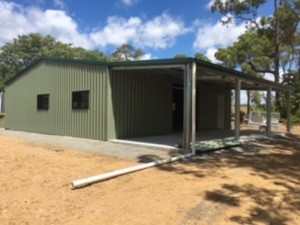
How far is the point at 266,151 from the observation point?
36.8 feet

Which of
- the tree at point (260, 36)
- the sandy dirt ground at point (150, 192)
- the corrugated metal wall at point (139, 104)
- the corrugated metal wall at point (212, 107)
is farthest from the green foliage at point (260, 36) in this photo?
the sandy dirt ground at point (150, 192)

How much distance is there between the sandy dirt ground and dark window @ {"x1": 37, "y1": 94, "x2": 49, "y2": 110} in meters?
6.37

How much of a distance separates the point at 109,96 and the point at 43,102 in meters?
4.64

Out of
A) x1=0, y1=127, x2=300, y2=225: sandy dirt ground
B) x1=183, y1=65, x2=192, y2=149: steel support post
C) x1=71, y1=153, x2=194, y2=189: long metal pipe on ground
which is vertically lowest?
x1=0, y1=127, x2=300, y2=225: sandy dirt ground

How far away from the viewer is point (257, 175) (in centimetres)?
735

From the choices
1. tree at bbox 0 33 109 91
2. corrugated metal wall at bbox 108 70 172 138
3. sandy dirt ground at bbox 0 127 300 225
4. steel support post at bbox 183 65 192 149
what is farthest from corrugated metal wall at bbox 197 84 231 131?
tree at bbox 0 33 109 91

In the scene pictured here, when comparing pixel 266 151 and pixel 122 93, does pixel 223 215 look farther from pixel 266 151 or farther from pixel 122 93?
pixel 122 93

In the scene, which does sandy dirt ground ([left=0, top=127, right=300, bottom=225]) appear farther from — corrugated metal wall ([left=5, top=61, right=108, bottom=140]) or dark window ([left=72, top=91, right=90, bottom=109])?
dark window ([left=72, top=91, right=90, bottom=109])

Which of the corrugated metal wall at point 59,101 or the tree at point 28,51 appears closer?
the corrugated metal wall at point 59,101

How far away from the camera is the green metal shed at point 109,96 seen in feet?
37.0

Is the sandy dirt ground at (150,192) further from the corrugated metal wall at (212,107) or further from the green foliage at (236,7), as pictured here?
the green foliage at (236,7)

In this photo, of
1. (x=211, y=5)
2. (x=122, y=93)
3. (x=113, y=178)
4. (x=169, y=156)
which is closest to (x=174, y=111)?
(x=122, y=93)

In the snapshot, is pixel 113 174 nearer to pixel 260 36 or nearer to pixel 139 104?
pixel 139 104

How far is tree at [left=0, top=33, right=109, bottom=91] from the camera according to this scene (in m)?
41.1
